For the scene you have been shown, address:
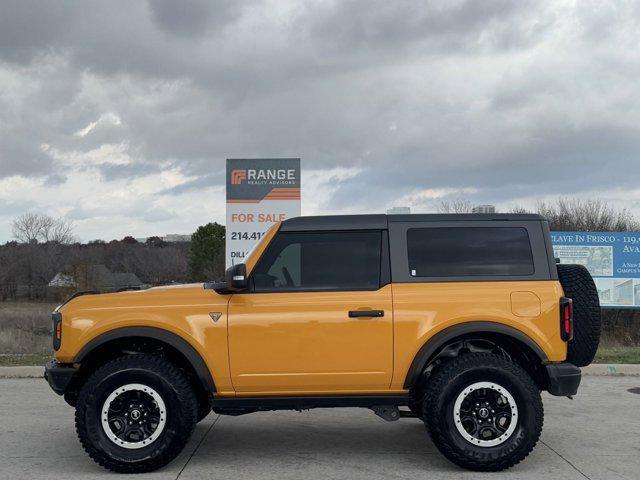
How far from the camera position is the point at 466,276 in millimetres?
5734

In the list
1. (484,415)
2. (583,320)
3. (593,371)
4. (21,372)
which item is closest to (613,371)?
(593,371)

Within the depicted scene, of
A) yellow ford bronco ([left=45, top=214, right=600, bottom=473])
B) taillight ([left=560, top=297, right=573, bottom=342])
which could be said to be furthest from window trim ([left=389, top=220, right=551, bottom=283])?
taillight ([left=560, top=297, right=573, bottom=342])

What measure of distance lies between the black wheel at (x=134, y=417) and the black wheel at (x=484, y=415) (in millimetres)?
1918

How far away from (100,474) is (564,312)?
3.80 metres

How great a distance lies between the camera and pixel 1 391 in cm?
937

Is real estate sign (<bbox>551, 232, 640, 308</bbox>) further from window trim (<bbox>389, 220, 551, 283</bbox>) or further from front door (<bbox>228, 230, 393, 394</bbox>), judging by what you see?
front door (<bbox>228, 230, 393, 394</bbox>)

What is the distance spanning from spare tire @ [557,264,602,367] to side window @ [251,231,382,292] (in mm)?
1691

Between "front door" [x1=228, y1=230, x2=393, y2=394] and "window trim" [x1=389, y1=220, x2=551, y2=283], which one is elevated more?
"window trim" [x1=389, y1=220, x2=551, y2=283]

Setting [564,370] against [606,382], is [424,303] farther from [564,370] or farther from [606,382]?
[606,382]

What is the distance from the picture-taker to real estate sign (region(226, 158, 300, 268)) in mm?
13766

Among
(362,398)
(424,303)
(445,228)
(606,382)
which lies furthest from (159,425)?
(606,382)

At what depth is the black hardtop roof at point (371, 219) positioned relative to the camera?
5824 millimetres

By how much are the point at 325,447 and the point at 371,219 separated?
2093mm

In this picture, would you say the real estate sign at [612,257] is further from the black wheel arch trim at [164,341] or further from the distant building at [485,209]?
the black wheel arch trim at [164,341]
